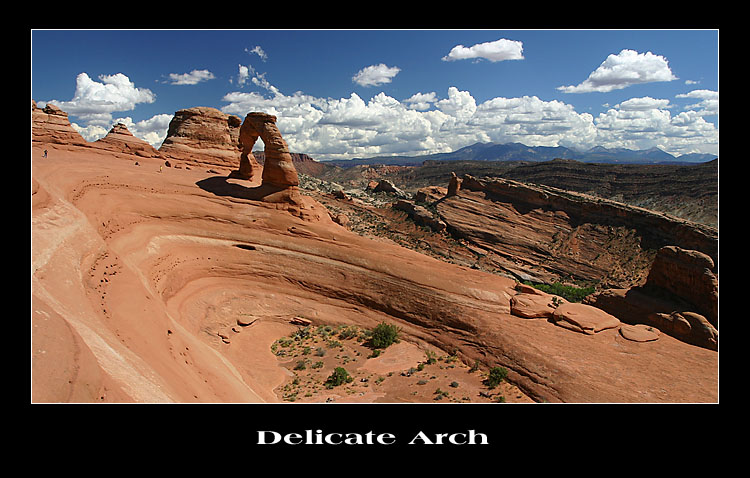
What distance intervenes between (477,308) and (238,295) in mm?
11183

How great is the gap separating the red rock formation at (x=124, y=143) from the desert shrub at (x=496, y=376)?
25.3 meters

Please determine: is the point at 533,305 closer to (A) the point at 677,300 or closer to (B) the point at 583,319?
(B) the point at 583,319

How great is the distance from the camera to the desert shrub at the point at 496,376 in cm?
1339

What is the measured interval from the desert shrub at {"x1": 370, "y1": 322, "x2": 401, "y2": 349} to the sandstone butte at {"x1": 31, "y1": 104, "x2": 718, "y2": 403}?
2.59 feet

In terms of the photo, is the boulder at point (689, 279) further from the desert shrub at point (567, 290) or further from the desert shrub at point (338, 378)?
the desert shrub at point (567, 290)

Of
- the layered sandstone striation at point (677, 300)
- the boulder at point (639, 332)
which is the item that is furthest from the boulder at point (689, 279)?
the boulder at point (639, 332)

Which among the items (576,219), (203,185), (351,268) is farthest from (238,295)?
(576,219)

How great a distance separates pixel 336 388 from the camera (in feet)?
44.1

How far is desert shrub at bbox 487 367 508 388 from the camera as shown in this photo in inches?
527

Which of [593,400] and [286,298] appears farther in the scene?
[286,298]

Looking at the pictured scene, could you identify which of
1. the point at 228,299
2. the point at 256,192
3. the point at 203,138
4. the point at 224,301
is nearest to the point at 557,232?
the point at 256,192

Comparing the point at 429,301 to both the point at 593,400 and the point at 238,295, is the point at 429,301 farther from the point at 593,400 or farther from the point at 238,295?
the point at 238,295

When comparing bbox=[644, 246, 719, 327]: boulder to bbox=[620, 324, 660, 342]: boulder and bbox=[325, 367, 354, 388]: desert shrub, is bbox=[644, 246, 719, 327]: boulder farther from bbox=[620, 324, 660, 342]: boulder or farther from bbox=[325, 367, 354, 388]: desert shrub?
bbox=[325, 367, 354, 388]: desert shrub
